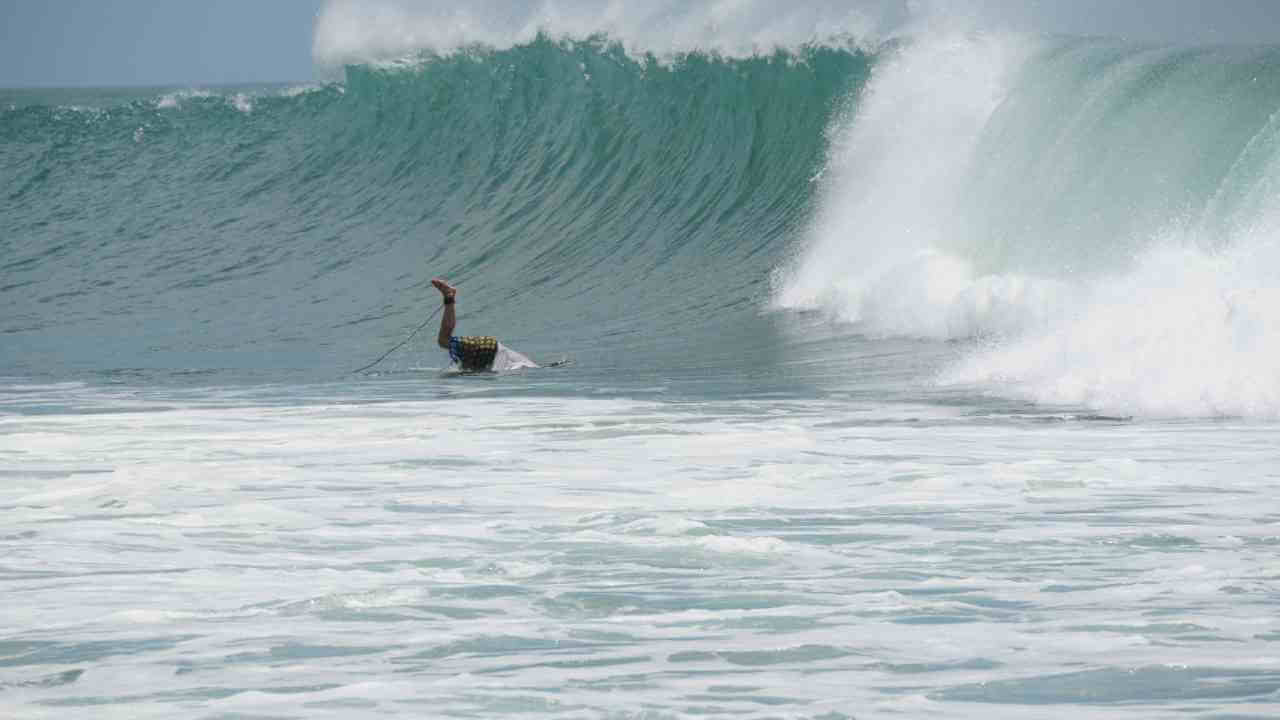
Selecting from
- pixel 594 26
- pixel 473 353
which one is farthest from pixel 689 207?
pixel 473 353

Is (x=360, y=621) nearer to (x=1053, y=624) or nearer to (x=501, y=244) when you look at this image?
(x=1053, y=624)

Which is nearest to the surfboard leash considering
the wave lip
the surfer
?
the surfer

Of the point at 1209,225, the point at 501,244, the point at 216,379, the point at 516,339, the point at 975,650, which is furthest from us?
the point at 501,244

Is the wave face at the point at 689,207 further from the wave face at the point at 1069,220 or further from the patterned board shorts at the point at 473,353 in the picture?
the patterned board shorts at the point at 473,353

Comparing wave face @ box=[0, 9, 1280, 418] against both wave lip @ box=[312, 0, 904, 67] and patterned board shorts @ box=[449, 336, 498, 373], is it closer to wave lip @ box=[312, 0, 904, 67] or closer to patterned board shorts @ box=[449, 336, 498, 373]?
wave lip @ box=[312, 0, 904, 67]

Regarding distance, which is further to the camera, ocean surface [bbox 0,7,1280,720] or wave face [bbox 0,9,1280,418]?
wave face [bbox 0,9,1280,418]

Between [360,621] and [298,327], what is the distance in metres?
13.0

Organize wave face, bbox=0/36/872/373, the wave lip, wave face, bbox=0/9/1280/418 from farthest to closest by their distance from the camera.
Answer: the wave lip, wave face, bbox=0/36/872/373, wave face, bbox=0/9/1280/418

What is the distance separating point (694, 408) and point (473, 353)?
3115 mm

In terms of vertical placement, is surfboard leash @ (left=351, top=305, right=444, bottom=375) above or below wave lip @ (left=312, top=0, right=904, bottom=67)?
below

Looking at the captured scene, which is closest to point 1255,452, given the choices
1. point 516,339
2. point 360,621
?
point 360,621

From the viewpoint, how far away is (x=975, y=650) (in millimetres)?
4434

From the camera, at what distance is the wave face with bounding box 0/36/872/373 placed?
17.2m

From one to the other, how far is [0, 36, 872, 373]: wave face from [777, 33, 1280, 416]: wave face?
58.0 inches
